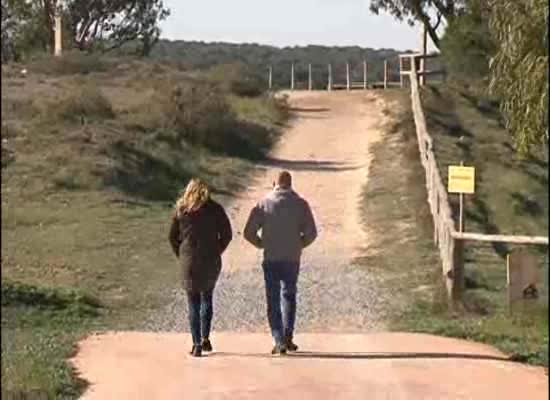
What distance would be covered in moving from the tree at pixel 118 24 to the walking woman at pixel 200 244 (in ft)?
114

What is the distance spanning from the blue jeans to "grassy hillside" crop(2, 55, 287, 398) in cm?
190

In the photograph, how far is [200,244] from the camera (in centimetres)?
1390

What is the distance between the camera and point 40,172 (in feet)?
99.3

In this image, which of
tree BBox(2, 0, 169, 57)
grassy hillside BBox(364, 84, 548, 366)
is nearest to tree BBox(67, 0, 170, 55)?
tree BBox(2, 0, 169, 57)

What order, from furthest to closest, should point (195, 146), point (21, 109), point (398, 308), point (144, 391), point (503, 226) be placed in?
1. point (195, 146)
2. point (21, 109)
3. point (503, 226)
4. point (398, 308)
5. point (144, 391)

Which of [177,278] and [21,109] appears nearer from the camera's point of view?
[177,278]

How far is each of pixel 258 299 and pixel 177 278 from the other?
2.06 metres

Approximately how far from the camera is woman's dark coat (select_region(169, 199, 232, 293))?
13867 mm

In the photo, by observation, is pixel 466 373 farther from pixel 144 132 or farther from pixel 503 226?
pixel 144 132

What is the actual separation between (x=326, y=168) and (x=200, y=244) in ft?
73.0

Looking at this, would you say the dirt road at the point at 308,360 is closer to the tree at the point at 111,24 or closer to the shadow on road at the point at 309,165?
the shadow on road at the point at 309,165

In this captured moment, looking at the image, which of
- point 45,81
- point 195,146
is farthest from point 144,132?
point 45,81

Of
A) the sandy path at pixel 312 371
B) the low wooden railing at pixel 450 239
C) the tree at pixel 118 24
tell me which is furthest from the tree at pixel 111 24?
the sandy path at pixel 312 371

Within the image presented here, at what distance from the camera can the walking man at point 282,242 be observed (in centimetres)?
1395
